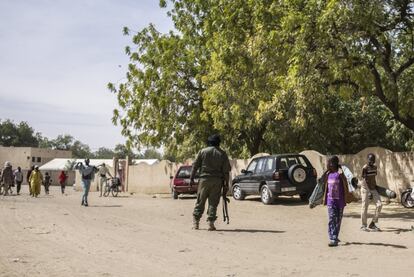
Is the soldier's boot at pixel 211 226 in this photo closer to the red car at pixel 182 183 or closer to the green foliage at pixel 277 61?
the green foliage at pixel 277 61

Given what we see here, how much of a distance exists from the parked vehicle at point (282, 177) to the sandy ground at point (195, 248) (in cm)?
485

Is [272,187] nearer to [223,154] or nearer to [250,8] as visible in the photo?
[250,8]

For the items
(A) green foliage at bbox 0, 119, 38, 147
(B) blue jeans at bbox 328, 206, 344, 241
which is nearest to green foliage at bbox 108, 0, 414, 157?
(B) blue jeans at bbox 328, 206, 344, 241

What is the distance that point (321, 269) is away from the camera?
688cm

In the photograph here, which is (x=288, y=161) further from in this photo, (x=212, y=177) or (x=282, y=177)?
(x=212, y=177)

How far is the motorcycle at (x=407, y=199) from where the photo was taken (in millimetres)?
16750

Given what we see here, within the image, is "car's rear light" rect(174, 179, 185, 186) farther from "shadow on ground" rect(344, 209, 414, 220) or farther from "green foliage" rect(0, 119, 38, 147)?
"green foliage" rect(0, 119, 38, 147)

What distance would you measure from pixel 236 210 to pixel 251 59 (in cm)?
484

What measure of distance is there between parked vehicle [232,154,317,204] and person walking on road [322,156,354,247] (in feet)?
30.2

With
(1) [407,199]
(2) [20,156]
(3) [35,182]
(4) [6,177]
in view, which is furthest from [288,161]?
(2) [20,156]

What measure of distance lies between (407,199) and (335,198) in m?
8.95

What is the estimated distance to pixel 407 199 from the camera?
16875mm

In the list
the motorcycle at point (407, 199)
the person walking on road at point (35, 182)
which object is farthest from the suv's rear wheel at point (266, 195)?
the person walking on road at point (35, 182)

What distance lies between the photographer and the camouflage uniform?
1083 centimetres
